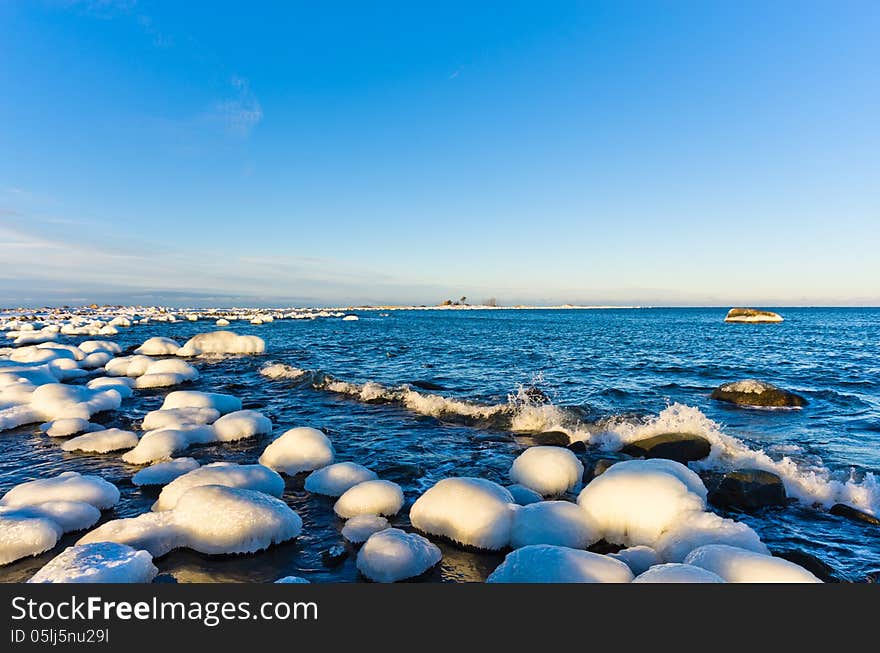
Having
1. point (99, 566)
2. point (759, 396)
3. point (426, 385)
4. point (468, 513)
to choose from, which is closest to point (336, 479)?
point (468, 513)

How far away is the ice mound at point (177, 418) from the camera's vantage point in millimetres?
11977

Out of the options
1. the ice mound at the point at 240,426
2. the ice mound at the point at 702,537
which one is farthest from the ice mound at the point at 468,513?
the ice mound at the point at 240,426

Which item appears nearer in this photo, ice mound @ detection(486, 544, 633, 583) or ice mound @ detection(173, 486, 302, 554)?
ice mound @ detection(486, 544, 633, 583)

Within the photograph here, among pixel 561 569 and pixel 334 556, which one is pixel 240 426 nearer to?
pixel 334 556

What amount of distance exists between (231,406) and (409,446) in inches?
267

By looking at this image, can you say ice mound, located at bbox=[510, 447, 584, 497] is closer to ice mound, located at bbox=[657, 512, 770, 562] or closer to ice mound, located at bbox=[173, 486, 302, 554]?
ice mound, located at bbox=[657, 512, 770, 562]

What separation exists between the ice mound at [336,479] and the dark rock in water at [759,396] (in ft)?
48.8

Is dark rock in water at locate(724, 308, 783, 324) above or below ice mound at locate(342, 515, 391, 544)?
above

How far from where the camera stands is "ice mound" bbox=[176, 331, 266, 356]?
31017 millimetres

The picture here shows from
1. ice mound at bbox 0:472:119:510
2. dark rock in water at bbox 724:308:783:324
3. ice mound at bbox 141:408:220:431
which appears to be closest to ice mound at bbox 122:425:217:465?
ice mound at bbox 141:408:220:431

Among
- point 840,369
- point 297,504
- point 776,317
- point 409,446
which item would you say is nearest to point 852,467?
point 409,446

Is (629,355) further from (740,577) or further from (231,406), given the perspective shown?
(740,577)

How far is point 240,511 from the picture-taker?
6.30 meters

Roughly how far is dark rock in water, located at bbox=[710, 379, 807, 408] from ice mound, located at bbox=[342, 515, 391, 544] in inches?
605
